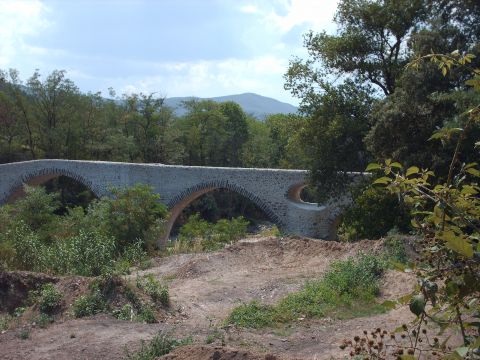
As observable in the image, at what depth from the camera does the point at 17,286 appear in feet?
25.8

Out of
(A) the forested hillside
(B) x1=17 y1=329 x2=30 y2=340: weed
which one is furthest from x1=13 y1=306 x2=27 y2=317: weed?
(A) the forested hillside

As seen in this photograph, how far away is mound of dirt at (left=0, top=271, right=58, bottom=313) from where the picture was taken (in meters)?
7.64

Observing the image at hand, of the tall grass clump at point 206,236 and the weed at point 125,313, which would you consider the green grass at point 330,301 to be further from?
the tall grass clump at point 206,236

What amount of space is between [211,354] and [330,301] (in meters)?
3.35

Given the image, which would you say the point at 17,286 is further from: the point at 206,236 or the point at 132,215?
the point at 206,236

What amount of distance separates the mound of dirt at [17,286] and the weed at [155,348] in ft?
10.8

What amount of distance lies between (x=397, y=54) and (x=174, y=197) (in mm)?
9581

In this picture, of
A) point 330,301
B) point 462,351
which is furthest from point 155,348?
point 462,351

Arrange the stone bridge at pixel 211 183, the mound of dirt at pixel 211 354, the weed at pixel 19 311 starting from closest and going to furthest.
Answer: the mound of dirt at pixel 211 354, the weed at pixel 19 311, the stone bridge at pixel 211 183

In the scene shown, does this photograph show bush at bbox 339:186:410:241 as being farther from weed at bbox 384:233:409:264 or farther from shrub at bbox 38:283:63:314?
shrub at bbox 38:283:63:314

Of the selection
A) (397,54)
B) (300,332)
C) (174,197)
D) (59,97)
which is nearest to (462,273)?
(300,332)

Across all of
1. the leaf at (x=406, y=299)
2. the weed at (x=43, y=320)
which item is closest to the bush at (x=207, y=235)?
the weed at (x=43, y=320)

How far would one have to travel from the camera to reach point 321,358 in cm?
500

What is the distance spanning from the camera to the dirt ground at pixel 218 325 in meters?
5.23
